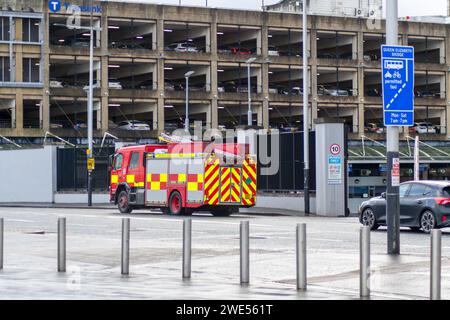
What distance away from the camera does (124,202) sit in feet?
135

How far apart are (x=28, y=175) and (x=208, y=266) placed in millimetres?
44883

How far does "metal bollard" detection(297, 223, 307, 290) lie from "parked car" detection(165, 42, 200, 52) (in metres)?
62.8

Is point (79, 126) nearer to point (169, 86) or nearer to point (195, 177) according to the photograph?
point (169, 86)

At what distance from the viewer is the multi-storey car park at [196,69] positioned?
235ft

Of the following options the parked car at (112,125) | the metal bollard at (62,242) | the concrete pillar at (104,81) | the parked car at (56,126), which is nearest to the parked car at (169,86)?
the parked car at (112,125)

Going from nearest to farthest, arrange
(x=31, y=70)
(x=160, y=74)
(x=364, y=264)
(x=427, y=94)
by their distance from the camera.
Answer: (x=364, y=264), (x=31, y=70), (x=160, y=74), (x=427, y=94)

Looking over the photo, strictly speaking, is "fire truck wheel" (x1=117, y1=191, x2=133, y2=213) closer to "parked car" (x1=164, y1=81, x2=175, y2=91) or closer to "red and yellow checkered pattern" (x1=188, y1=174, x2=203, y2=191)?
"red and yellow checkered pattern" (x1=188, y1=174, x2=203, y2=191)

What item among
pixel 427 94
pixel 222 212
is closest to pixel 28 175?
pixel 222 212

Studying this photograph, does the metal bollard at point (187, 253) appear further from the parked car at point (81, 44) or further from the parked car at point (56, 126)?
the parked car at point (81, 44)

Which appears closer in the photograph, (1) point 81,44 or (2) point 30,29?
(2) point 30,29

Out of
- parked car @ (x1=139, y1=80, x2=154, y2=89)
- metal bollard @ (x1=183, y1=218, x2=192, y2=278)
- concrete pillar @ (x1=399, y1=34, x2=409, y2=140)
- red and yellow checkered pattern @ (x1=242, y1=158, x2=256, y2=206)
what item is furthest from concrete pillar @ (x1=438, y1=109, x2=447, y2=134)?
metal bollard @ (x1=183, y1=218, x2=192, y2=278)

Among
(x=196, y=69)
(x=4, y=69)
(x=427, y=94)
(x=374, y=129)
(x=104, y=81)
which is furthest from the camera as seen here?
(x=427, y=94)

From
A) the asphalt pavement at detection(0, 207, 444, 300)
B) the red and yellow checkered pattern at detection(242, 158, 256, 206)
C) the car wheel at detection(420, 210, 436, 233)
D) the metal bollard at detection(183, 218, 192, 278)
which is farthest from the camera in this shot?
the red and yellow checkered pattern at detection(242, 158, 256, 206)

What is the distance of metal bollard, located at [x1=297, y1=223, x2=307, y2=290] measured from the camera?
13832 mm
